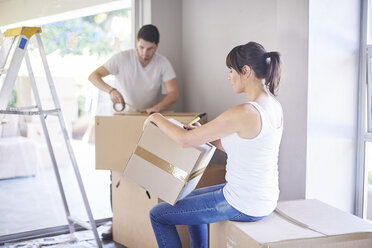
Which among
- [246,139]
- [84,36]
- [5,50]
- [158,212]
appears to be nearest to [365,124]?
[246,139]

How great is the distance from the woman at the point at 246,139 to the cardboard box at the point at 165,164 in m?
0.06

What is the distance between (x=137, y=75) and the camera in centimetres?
285

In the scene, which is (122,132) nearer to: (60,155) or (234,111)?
(60,155)

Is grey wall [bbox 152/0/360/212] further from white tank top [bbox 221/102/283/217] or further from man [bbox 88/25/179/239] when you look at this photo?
man [bbox 88/25/179/239]

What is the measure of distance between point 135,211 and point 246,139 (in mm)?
1277

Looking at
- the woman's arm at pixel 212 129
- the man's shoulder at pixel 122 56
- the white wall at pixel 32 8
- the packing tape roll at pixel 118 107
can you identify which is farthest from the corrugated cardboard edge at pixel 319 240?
the white wall at pixel 32 8

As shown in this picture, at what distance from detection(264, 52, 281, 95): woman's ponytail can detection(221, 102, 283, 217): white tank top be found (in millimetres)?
150

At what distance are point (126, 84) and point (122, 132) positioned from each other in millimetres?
564

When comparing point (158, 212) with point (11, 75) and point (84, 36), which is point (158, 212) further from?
point (84, 36)

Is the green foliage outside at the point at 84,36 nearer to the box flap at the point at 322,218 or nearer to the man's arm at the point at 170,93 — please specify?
the man's arm at the point at 170,93

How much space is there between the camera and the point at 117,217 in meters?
2.79

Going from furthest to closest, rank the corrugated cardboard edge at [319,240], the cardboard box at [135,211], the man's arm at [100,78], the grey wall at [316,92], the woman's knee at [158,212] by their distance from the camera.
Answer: the man's arm at [100,78] < the cardboard box at [135,211] < the grey wall at [316,92] < the woman's knee at [158,212] < the corrugated cardboard edge at [319,240]

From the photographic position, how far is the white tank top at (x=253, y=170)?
1605 millimetres

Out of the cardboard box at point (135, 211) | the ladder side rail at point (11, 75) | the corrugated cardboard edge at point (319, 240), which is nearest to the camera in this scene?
the corrugated cardboard edge at point (319, 240)
